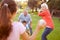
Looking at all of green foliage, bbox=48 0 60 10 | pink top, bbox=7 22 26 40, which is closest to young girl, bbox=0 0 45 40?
pink top, bbox=7 22 26 40

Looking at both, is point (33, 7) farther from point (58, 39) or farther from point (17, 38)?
point (17, 38)

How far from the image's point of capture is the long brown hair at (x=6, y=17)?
8.31 feet

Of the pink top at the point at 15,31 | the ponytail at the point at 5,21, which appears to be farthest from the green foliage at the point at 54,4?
the ponytail at the point at 5,21

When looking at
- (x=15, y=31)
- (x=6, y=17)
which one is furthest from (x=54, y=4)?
(x=6, y=17)

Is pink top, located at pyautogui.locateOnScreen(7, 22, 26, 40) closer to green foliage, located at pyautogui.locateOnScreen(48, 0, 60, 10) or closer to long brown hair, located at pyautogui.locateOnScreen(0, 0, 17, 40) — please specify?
long brown hair, located at pyautogui.locateOnScreen(0, 0, 17, 40)

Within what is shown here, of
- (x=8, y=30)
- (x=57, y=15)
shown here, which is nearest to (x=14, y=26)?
(x=8, y=30)

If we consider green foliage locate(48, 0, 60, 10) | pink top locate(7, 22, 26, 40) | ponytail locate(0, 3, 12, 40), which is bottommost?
green foliage locate(48, 0, 60, 10)

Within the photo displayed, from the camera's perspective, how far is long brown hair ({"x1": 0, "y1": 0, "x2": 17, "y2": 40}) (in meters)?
2.53

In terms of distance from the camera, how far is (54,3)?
3247 centimetres

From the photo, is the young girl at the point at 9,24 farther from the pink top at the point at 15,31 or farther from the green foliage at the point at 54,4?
the green foliage at the point at 54,4

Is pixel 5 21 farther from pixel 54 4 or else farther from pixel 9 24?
pixel 54 4

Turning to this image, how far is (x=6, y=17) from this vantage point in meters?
2.54

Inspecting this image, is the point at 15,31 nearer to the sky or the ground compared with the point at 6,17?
nearer to the ground

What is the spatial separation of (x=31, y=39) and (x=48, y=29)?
5669 millimetres
